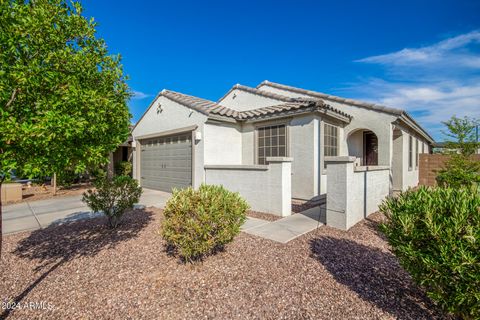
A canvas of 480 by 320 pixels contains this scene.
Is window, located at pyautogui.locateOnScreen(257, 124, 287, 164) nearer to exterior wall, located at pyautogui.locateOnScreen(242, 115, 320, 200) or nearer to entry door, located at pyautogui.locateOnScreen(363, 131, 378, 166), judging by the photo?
exterior wall, located at pyautogui.locateOnScreen(242, 115, 320, 200)

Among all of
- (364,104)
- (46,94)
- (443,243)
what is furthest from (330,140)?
(46,94)

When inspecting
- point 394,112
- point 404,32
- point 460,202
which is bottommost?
point 460,202

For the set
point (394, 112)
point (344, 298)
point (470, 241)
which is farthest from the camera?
point (394, 112)

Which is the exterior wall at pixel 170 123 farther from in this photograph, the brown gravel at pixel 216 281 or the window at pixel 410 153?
the window at pixel 410 153

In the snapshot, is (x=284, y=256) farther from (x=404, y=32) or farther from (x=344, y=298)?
(x=404, y=32)

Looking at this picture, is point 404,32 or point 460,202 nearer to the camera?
point 460,202

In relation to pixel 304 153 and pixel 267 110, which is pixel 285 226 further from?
pixel 267 110

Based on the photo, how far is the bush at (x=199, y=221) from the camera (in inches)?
143

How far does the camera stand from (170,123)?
11148 mm

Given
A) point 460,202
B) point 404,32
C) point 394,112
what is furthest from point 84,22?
point 404,32

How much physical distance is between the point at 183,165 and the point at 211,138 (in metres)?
2.04

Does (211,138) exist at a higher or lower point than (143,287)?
higher

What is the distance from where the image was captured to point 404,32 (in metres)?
10.8

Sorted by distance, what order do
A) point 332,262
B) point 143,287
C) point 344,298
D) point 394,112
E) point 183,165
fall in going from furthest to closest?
point 183,165 < point 394,112 < point 332,262 < point 143,287 < point 344,298
